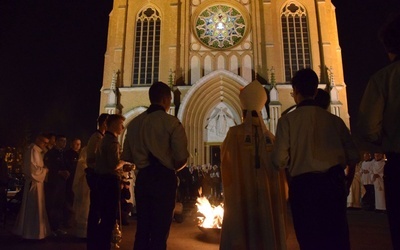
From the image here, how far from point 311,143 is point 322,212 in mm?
624

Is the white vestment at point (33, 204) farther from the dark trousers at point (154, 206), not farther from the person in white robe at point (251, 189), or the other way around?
the person in white robe at point (251, 189)

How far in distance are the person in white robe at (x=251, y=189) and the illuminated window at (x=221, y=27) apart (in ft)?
60.0

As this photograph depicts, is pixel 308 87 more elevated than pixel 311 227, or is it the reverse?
pixel 308 87

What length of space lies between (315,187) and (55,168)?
6.05 m

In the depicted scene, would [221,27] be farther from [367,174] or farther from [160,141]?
[160,141]

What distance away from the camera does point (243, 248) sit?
3.77 m

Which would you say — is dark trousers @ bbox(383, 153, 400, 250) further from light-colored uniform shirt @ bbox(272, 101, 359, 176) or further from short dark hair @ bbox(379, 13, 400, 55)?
short dark hair @ bbox(379, 13, 400, 55)

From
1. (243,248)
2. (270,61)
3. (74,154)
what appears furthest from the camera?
(270,61)

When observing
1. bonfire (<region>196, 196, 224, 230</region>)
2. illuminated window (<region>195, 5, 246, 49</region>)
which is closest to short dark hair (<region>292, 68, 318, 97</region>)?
bonfire (<region>196, 196, 224, 230</region>)

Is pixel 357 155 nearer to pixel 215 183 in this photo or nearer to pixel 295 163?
pixel 295 163

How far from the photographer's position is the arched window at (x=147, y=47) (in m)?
21.5

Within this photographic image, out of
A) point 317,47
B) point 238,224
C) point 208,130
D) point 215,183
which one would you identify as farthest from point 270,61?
point 238,224

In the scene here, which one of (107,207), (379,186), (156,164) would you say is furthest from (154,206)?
(379,186)

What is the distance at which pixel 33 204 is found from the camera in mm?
5730
